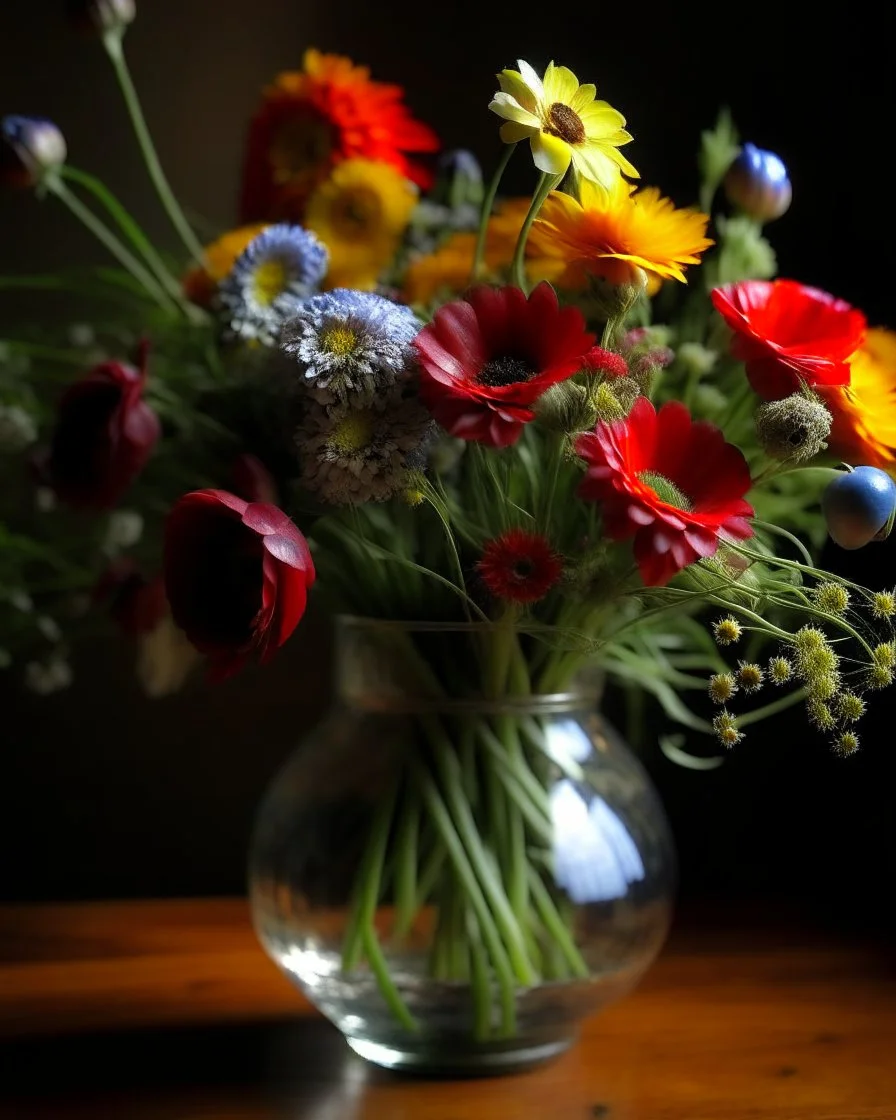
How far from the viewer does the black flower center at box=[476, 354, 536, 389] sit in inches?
23.3

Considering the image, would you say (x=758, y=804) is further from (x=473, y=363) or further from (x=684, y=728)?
(x=473, y=363)

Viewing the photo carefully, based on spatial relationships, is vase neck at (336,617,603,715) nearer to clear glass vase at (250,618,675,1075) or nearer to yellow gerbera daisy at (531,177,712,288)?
clear glass vase at (250,618,675,1075)

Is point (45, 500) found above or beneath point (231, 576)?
above

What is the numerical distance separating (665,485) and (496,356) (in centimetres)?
10

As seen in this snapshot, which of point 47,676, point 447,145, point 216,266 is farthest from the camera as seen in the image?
point 447,145

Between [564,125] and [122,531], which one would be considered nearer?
[564,125]

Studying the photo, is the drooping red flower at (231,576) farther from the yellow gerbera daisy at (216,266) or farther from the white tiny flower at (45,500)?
the white tiny flower at (45,500)

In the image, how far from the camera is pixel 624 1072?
2.49 ft

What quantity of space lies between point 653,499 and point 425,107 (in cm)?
72

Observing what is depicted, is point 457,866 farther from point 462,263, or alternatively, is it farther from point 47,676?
point 47,676

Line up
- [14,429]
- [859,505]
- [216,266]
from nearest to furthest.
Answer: [859,505]
[216,266]
[14,429]

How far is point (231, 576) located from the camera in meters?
0.60

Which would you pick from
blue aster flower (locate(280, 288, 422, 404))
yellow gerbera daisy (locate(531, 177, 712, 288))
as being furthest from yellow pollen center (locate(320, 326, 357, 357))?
yellow gerbera daisy (locate(531, 177, 712, 288))

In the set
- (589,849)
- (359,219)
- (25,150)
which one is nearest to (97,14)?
(25,150)
